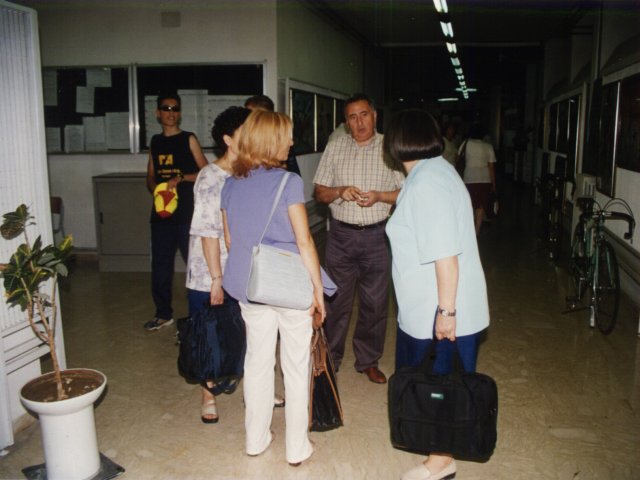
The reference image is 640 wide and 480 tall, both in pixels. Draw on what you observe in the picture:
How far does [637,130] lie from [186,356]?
153 inches

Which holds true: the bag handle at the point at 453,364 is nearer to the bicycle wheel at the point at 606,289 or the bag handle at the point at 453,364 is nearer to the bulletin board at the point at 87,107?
the bicycle wheel at the point at 606,289

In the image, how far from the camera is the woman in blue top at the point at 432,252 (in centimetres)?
212

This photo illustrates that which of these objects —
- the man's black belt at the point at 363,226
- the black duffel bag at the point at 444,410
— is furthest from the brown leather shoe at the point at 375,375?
the black duffel bag at the point at 444,410

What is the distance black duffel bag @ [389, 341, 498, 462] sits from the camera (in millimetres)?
2129

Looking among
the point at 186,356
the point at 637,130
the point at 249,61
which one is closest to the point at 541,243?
the point at 637,130

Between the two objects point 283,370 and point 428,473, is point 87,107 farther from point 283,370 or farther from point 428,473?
point 428,473

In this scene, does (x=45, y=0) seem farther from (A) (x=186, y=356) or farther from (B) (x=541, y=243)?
(B) (x=541, y=243)

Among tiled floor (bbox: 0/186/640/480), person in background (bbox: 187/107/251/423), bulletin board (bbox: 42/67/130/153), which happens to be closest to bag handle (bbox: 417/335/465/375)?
tiled floor (bbox: 0/186/640/480)

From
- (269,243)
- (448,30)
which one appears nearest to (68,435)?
(269,243)

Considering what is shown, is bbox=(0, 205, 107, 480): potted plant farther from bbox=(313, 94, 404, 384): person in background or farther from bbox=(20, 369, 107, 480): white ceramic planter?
bbox=(313, 94, 404, 384): person in background

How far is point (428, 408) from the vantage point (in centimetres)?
216

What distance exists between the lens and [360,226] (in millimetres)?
3373

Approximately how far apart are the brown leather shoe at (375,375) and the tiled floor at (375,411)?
56 millimetres

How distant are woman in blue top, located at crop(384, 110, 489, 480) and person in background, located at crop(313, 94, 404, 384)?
100 centimetres
